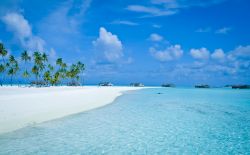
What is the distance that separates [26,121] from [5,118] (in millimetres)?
1169

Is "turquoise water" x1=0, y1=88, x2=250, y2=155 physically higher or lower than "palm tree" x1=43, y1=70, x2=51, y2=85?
lower

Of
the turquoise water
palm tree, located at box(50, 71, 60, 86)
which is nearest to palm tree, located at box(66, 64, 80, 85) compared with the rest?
palm tree, located at box(50, 71, 60, 86)

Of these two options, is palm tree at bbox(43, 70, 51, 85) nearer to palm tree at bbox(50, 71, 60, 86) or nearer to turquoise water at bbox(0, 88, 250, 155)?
palm tree at bbox(50, 71, 60, 86)

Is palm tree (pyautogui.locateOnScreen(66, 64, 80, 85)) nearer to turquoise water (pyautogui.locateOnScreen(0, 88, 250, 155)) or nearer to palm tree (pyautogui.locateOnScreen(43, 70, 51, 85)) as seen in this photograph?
palm tree (pyautogui.locateOnScreen(43, 70, 51, 85))

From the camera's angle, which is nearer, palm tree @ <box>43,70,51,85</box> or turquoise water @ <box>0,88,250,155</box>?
turquoise water @ <box>0,88,250,155</box>

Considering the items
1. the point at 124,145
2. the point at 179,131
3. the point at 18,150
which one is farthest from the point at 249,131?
the point at 18,150

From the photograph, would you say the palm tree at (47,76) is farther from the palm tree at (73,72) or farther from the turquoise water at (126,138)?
the turquoise water at (126,138)

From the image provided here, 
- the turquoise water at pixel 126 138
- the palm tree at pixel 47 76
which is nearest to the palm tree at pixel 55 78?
the palm tree at pixel 47 76

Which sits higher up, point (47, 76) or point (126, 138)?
point (47, 76)

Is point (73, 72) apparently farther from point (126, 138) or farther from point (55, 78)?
point (126, 138)

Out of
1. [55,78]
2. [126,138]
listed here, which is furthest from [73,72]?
[126,138]

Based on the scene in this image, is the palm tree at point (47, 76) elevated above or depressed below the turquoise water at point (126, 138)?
above

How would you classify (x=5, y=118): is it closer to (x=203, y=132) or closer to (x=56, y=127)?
(x=56, y=127)

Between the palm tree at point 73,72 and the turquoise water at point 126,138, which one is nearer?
the turquoise water at point 126,138
